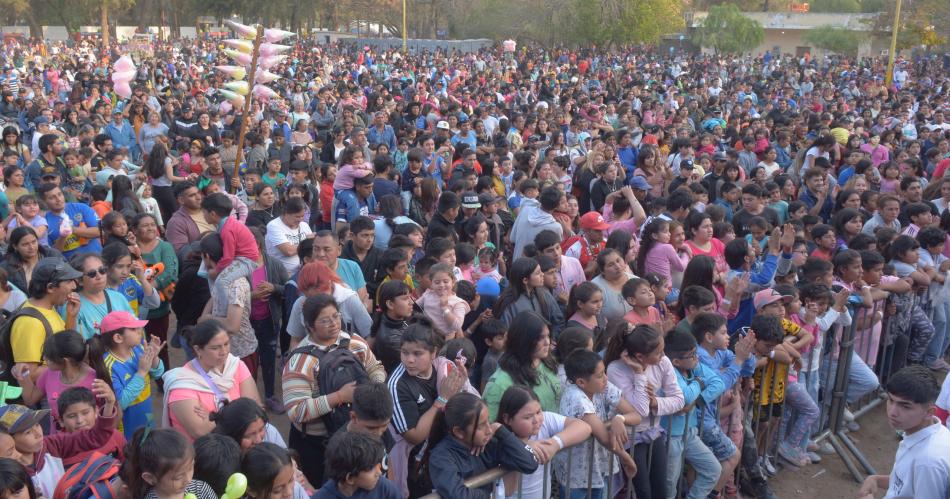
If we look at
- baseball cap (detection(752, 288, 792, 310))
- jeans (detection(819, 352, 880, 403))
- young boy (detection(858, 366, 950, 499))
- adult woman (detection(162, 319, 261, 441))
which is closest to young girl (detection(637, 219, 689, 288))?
baseball cap (detection(752, 288, 792, 310))

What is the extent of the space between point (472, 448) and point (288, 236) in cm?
332

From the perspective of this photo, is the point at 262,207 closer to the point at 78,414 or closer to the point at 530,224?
the point at 530,224

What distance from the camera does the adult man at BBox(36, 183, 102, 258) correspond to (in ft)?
22.6

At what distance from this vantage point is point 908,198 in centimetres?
938

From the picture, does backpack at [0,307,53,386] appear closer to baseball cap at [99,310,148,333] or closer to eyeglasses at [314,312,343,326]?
baseball cap at [99,310,148,333]

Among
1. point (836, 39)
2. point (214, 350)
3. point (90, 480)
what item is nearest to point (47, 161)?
point (214, 350)

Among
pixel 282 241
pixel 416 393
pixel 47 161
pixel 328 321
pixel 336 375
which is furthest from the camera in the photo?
pixel 47 161

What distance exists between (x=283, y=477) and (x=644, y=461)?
204 centimetres

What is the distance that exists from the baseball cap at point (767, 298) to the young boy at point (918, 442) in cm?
163

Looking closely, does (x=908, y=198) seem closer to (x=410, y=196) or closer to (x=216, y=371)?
(x=410, y=196)

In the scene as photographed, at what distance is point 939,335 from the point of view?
721cm

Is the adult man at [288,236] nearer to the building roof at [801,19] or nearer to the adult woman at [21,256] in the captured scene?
the adult woman at [21,256]

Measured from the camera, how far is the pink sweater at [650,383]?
440cm

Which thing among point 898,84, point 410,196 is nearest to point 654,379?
point 410,196
